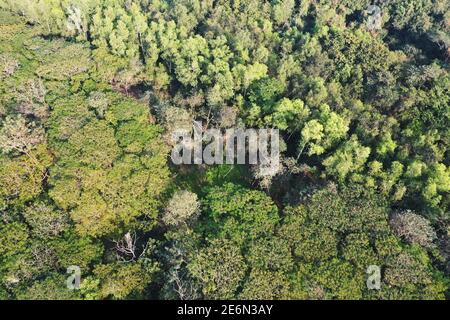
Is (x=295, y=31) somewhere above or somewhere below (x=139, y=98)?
above

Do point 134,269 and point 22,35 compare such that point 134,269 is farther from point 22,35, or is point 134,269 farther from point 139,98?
point 22,35

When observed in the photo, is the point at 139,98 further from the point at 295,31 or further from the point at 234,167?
the point at 295,31

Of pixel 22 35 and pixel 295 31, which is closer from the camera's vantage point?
pixel 22 35

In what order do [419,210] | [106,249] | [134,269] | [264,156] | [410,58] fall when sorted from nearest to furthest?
[134,269] < [106,249] < [419,210] < [264,156] < [410,58]

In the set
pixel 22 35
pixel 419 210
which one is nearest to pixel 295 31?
pixel 419 210
